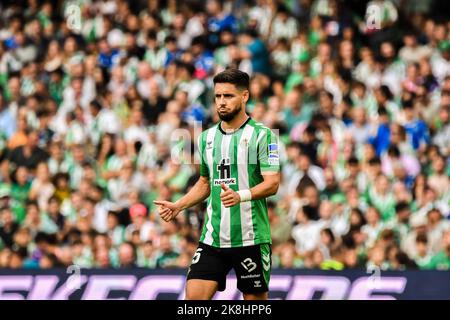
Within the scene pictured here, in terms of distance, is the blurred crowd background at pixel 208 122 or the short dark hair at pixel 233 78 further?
the blurred crowd background at pixel 208 122

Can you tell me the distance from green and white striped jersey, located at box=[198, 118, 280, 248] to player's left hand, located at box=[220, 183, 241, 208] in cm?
47

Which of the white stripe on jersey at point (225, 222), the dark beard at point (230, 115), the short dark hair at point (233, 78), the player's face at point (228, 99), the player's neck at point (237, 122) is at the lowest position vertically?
the white stripe on jersey at point (225, 222)

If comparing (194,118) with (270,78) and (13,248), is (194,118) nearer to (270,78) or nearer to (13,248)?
(270,78)

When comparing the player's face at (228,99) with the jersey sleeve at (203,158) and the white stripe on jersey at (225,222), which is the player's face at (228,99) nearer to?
the white stripe on jersey at (225,222)

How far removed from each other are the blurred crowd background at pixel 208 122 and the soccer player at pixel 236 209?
5274 mm

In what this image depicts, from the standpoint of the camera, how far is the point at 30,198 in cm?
1806

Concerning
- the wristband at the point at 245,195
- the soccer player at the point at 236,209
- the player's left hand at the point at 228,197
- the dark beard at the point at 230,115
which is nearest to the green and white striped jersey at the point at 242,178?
the soccer player at the point at 236,209

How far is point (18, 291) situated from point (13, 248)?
114 inches

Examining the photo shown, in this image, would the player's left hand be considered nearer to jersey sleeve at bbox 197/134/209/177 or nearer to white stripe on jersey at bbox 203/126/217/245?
white stripe on jersey at bbox 203/126/217/245

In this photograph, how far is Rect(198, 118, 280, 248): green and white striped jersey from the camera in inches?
402

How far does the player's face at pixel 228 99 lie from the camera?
1016cm

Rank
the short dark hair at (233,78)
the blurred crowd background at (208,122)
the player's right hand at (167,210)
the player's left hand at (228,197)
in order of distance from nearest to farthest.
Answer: the player's left hand at (228,197), the short dark hair at (233,78), the player's right hand at (167,210), the blurred crowd background at (208,122)

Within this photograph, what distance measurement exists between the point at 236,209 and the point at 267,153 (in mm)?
520

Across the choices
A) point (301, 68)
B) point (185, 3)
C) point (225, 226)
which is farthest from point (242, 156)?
point (185, 3)
